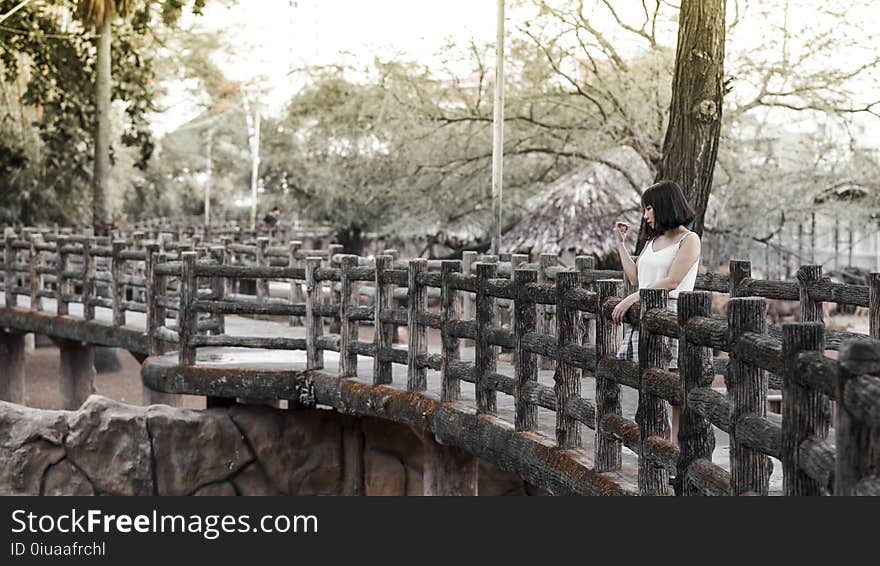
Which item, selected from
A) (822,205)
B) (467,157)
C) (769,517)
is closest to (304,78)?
(467,157)

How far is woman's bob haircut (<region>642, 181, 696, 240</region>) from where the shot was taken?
6.61 m

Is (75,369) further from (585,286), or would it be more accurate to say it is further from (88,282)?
(585,286)

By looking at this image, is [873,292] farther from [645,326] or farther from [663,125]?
[663,125]

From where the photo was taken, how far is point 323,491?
1015 centimetres

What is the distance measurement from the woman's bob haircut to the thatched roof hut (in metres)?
13.8

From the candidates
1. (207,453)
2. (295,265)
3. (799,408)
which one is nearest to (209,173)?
(295,265)

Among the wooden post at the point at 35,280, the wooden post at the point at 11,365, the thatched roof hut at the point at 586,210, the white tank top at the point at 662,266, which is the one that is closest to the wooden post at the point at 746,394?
the white tank top at the point at 662,266

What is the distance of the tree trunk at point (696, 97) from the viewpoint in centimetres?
1076

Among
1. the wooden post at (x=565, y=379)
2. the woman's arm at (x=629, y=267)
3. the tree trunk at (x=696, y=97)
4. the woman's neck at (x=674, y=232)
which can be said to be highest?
the tree trunk at (x=696, y=97)

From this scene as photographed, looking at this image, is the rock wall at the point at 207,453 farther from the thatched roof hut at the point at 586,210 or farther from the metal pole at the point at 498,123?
the thatched roof hut at the point at 586,210

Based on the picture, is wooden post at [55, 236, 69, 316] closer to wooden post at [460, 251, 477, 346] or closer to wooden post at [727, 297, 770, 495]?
wooden post at [460, 251, 477, 346]

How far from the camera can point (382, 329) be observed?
9359 millimetres

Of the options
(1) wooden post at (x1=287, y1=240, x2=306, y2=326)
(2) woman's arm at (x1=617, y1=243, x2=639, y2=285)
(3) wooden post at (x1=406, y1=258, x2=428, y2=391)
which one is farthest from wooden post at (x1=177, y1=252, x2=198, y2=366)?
(2) woman's arm at (x1=617, y1=243, x2=639, y2=285)

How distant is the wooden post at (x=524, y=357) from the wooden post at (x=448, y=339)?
2.94 ft
